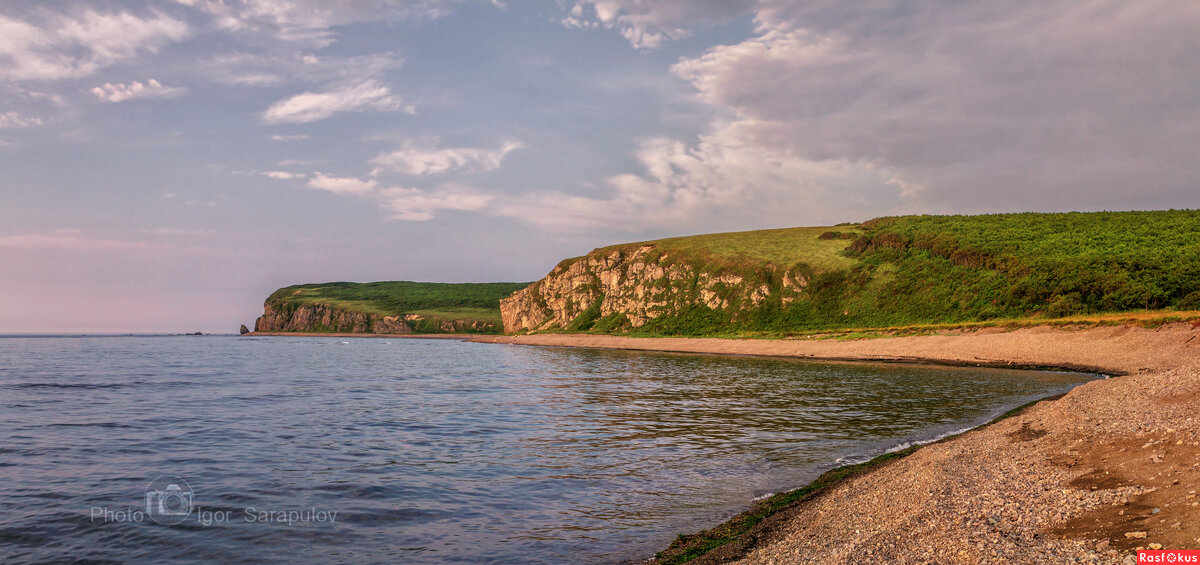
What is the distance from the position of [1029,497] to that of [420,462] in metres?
17.2

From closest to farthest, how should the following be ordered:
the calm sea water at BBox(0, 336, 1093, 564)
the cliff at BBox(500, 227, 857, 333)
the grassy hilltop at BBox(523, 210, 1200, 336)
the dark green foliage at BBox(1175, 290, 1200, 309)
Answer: the calm sea water at BBox(0, 336, 1093, 564), the dark green foliage at BBox(1175, 290, 1200, 309), the grassy hilltop at BBox(523, 210, 1200, 336), the cliff at BBox(500, 227, 857, 333)

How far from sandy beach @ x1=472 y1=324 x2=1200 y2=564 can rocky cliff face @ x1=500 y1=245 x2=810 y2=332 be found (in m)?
93.3

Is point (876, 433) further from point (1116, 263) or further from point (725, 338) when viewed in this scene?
point (1116, 263)

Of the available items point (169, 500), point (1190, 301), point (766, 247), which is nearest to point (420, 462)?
point (169, 500)

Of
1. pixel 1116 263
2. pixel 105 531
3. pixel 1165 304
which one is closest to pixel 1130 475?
pixel 105 531

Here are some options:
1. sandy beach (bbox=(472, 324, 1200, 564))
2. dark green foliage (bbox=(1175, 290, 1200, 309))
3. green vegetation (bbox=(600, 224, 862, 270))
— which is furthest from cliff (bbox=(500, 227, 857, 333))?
sandy beach (bbox=(472, 324, 1200, 564))

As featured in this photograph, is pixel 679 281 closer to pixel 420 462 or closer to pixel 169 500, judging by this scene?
pixel 420 462

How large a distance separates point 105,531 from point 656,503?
504 inches

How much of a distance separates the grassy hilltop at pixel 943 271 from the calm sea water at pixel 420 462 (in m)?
55.4

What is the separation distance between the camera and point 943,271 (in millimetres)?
104938

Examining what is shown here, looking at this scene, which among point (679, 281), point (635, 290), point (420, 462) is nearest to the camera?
point (420, 462)

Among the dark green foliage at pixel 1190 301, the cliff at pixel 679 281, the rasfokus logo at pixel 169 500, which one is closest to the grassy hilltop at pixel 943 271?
the dark green foliage at pixel 1190 301

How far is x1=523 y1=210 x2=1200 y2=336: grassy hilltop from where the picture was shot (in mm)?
82312

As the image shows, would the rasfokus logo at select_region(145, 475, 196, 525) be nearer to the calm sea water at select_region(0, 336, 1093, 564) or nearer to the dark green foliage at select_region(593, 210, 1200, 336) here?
the calm sea water at select_region(0, 336, 1093, 564)
